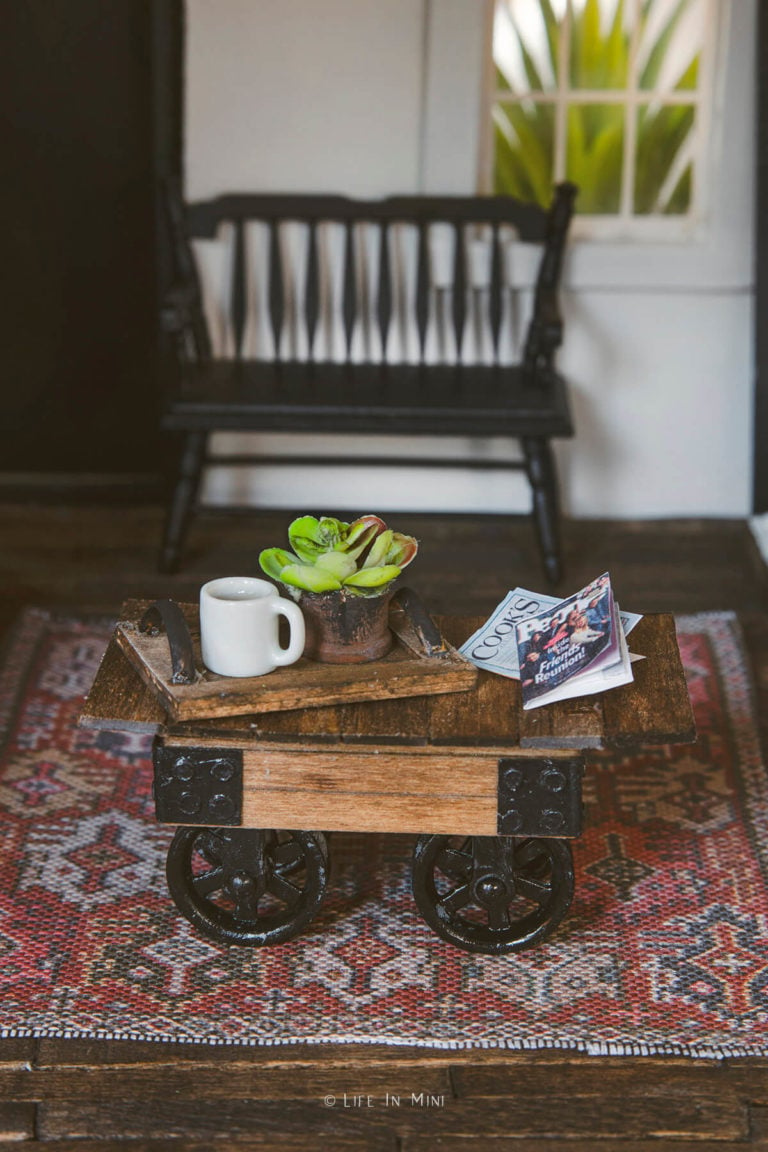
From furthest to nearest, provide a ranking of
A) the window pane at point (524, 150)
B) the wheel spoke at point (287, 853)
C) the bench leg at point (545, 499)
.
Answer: the window pane at point (524, 150), the bench leg at point (545, 499), the wheel spoke at point (287, 853)

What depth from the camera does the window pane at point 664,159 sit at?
12.0 ft

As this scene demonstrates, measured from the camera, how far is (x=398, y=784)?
1.92 m

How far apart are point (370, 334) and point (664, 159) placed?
0.91 metres

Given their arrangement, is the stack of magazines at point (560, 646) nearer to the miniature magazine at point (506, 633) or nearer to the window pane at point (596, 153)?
the miniature magazine at point (506, 633)

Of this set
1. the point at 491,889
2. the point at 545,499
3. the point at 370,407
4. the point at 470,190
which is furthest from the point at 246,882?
the point at 470,190

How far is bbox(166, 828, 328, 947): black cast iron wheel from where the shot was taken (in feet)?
6.57

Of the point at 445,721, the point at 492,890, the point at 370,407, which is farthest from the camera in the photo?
the point at 370,407

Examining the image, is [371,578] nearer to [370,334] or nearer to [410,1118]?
[410,1118]

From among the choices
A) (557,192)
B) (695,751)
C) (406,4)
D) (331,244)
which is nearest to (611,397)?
(557,192)

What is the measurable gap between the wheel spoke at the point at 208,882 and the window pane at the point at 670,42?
2.53 m

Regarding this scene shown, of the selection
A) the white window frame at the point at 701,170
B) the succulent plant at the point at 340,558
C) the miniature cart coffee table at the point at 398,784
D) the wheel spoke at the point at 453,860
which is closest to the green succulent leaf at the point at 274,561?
the succulent plant at the point at 340,558

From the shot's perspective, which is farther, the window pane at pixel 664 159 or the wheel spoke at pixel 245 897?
the window pane at pixel 664 159

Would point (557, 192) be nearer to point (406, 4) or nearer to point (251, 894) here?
point (406, 4)

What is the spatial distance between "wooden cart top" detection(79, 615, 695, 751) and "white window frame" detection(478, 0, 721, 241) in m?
2.05
